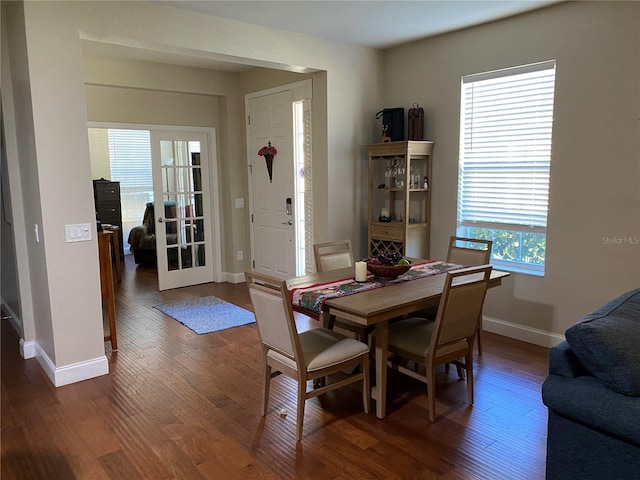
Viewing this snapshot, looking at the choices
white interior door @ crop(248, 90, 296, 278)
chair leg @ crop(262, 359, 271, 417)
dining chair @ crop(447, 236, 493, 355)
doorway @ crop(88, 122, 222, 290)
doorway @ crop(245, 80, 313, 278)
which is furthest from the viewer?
doorway @ crop(88, 122, 222, 290)

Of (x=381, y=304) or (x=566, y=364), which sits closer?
(x=566, y=364)

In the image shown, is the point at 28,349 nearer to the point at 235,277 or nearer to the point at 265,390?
the point at 265,390

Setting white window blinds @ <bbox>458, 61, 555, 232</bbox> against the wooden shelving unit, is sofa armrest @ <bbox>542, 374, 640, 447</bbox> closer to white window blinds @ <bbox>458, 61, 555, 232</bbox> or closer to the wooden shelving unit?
white window blinds @ <bbox>458, 61, 555, 232</bbox>

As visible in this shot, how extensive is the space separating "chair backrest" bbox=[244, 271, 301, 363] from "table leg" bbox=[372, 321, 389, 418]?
0.53 m

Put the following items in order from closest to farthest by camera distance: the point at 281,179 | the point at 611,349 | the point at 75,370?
the point at 611,349, the point at 75,370, the point at 281,179

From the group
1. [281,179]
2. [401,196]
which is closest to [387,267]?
[401,196]

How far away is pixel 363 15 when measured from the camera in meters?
3.84

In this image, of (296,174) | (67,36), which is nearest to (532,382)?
(296,174)

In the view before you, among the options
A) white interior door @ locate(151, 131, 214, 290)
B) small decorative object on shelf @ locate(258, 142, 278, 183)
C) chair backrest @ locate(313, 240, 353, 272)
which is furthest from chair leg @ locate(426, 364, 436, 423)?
white interior door @ locate(151, 131, 214, 290)

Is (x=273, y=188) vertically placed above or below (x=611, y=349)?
above

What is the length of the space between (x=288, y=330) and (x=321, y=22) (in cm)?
280

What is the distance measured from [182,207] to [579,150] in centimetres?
452

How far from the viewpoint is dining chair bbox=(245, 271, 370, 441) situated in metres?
2.49

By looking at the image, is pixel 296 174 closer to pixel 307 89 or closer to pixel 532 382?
pixel 307 89
